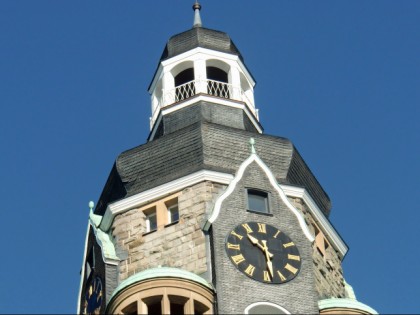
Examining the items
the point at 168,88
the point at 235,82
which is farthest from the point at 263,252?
the point at 168,88

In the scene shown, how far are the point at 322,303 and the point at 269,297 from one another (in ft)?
6.86

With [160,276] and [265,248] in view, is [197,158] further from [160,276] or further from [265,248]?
[160,276]

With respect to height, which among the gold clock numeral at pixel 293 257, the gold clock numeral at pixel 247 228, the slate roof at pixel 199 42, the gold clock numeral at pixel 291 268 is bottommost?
the gold clock numeral at pixel 291 268

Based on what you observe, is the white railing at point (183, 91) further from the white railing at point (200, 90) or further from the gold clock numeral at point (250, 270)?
the gold clock numeral at point (250, 270)

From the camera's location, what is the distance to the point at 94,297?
6031 centimetres

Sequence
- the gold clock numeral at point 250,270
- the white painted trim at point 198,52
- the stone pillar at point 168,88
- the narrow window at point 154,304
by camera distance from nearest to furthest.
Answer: the narrow window at point 154,304, the gold clock numeral at point 250,270, the stone pillar at point 168,88, the white painted trim at point 198,52

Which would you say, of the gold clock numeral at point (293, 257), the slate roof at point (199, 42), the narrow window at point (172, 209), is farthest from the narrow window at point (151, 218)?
the slate roof at point (199, 42)

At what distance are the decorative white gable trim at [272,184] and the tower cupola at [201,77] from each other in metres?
5.17

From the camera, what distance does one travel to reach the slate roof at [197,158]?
62062 millimetres

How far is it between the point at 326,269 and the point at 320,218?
2516mm

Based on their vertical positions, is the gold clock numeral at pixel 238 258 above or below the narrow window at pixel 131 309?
above

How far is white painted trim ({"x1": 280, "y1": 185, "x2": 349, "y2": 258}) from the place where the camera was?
204ft

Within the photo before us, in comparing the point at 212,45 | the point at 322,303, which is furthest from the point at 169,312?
the point at 212,45

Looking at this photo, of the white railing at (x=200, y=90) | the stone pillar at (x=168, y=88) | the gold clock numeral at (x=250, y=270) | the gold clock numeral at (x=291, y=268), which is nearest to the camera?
the gold clock numeral at (x=250, y=270)
